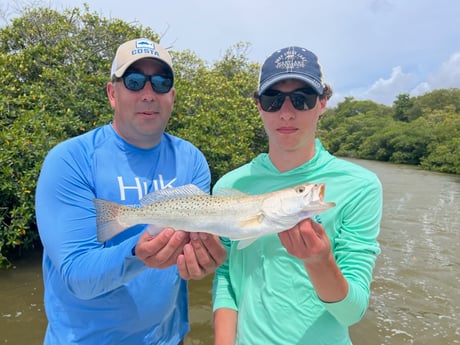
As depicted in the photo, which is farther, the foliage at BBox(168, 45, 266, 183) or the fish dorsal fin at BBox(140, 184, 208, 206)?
the foliage at BBox(168, 45, 266, 183)

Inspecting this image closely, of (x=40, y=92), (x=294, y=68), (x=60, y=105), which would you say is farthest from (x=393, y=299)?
(x=40, y=92)

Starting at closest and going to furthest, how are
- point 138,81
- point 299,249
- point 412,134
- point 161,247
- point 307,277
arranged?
1. point 299,249
2. point 161,247
3. point 307,277
4. point 138,81
5. point 412,134

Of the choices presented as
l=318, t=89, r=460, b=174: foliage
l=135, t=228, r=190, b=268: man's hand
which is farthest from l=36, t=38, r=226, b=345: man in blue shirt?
l=318, t=89, r=460, b=174: foliage

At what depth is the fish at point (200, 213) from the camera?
2227 mm

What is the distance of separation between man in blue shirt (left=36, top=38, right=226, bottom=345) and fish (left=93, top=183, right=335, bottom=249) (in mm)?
98

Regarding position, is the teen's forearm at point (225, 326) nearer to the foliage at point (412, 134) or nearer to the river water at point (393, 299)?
the river water at point (393, 299)

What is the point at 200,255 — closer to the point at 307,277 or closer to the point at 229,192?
the point at 229,192

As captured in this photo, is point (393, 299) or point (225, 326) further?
point (393, 299)

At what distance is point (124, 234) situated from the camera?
2625 millimetres

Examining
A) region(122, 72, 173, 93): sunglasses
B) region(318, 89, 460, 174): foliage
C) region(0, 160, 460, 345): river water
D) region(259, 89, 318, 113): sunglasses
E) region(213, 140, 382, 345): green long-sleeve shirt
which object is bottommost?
region(0, 160, 460, 345): river water

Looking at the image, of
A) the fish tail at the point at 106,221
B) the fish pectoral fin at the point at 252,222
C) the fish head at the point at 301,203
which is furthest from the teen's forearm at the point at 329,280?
the fish tail at the point at 106,221

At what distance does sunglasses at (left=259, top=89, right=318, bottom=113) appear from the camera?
2383mm

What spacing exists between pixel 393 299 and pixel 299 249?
799 centimetres

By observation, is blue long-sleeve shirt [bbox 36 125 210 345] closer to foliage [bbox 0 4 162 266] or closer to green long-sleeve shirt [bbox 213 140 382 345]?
green long-sleeve shirt [bbox 213 140 382 345]
